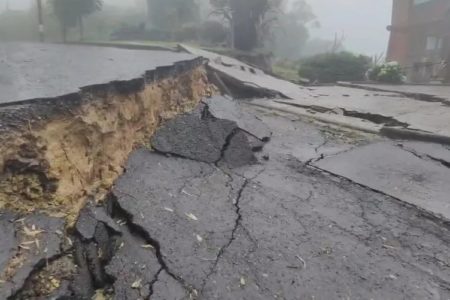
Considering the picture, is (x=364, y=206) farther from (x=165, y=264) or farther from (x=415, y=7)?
(x=415, y=7)

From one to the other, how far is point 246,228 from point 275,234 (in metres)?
0.19

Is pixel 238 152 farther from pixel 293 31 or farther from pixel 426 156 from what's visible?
pixel 293 31

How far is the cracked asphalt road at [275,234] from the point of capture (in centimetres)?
216

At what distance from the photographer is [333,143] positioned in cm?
435

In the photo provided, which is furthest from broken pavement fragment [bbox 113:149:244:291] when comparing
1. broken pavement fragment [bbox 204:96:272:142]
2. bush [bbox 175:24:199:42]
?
bush [bbox 175:24:199:42]

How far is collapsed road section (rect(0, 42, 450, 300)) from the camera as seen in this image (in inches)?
79.9

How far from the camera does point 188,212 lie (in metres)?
2.62

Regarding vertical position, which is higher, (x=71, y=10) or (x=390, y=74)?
(x=71, y=10)

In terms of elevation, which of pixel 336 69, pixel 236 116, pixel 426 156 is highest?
pixel 336 69

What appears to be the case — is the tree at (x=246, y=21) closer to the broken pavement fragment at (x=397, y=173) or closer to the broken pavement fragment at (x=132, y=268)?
the broken pavement fragment at (x=397, y=173)

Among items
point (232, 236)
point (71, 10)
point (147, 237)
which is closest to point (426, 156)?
point (232, 236)

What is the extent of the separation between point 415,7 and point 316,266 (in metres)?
20.5

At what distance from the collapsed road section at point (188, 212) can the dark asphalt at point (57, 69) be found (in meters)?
0.13

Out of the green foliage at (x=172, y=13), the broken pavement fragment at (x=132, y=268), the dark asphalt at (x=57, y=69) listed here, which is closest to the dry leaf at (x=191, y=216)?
the broken pavement fragment at (x=132, y=268)
